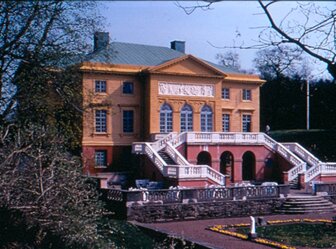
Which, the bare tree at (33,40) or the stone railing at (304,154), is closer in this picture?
the bare tree at (33,40)

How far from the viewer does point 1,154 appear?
11.7 metres

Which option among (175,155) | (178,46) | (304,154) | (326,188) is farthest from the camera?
(178,46)

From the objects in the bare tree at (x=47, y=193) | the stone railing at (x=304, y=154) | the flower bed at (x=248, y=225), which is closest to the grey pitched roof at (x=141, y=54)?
the stone railing at (x=304, y=154)

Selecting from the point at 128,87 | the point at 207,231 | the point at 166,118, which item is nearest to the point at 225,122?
the point at 166,118

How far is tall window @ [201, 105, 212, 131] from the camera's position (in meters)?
40.8

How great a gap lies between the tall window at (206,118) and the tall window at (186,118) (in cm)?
102

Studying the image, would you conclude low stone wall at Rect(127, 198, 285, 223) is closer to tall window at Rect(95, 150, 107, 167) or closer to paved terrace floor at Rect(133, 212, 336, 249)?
paved terrace floor at Rect(133, 212, 336, 249)

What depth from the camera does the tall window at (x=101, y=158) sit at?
3775 centimetres

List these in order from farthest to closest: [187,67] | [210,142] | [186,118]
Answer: [186,118] < [187,67] < [210,142]

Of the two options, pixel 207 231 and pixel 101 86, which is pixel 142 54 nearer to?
pixel 101 86

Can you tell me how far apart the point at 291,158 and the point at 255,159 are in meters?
2.63

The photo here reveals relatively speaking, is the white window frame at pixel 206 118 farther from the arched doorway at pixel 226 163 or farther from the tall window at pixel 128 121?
the tall window at pixel 128 121

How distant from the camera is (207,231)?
2064 centimetres

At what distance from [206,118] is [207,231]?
2084 cm
